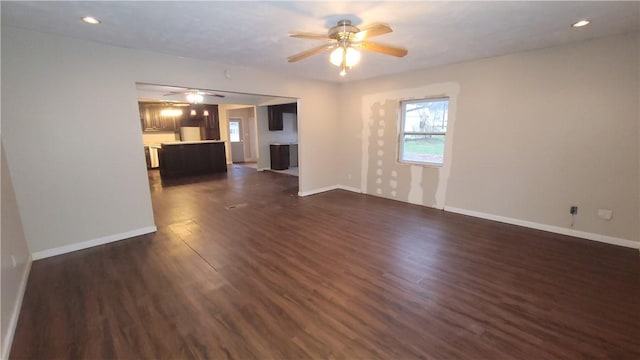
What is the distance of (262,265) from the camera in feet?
9.34

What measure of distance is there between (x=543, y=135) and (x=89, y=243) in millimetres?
5917

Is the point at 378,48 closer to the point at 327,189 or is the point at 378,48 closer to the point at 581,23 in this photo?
the point at 581,23

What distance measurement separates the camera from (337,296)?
7.59 feet

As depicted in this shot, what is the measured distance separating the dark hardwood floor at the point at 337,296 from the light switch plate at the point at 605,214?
1.30 feet

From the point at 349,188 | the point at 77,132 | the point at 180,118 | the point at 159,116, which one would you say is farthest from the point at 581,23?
the point at 159,116

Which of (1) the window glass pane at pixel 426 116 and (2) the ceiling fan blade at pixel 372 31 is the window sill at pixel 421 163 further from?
(2) the ceiling fan blade at pixel 372 31

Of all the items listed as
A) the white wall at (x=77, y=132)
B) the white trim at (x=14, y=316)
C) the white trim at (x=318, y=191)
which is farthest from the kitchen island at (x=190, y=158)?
the white trim at (x=14, y=316)

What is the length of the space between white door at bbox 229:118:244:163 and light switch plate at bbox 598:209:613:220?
10544 mm

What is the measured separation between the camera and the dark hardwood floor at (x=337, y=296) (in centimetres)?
180

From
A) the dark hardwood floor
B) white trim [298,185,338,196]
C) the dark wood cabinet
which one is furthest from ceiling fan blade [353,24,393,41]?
the dark wood cabinet

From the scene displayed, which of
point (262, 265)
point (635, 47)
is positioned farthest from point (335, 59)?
point (635, 47)

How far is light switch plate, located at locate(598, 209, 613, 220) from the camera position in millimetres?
3244

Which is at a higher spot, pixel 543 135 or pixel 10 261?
pixel 543 135

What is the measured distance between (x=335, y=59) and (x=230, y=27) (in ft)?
3.50
